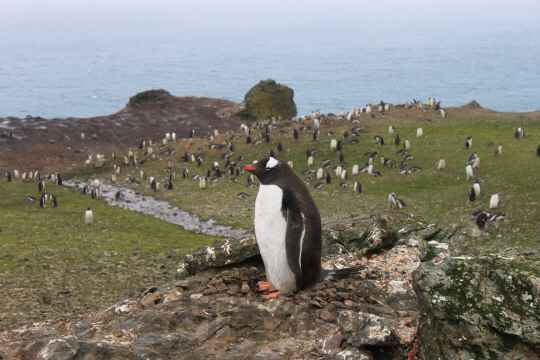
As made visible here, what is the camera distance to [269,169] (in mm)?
7645

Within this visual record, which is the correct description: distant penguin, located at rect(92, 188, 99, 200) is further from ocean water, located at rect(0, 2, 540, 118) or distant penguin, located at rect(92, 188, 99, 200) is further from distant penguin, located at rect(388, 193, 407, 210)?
ocean water, located at rect(0, 2, 540, 118)

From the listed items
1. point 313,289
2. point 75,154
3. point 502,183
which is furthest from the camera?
point 75,154

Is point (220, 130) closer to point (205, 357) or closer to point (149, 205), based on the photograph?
point (149, 205)

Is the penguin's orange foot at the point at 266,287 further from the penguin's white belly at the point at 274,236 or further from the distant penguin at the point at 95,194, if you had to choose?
the distant penguin at the point at 95,194

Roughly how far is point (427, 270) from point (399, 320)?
41.9 inches

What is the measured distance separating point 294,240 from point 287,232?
0.55ft

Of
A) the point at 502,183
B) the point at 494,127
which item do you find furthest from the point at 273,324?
the point at 494,127

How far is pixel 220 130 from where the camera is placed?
174 ft

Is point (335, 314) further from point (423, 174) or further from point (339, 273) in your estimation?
point (423, 174)

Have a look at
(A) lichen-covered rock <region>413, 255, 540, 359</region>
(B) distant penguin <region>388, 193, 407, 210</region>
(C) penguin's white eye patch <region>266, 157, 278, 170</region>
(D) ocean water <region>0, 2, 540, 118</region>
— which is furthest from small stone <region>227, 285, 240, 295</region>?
(D) ocean water <region>0, 2, 540, 118</region>

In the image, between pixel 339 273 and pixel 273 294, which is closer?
pixel 273 294

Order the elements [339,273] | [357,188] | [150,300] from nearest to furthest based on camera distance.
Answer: [150,300], [339,273], [357,188]

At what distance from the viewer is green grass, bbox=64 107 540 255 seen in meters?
19.8

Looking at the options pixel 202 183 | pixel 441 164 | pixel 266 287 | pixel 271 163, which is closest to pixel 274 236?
pixel 266 287
